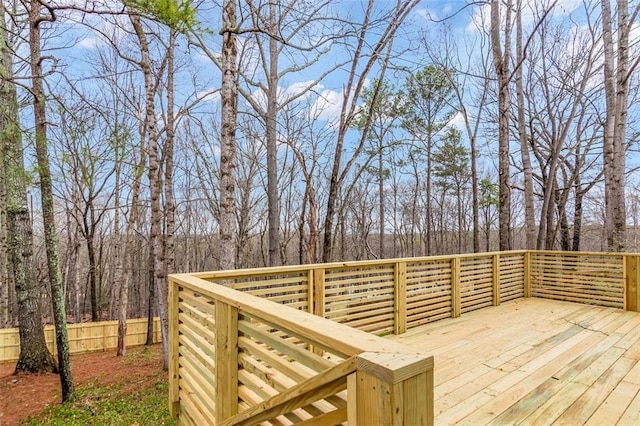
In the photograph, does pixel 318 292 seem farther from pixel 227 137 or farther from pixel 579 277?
pixel 579 277

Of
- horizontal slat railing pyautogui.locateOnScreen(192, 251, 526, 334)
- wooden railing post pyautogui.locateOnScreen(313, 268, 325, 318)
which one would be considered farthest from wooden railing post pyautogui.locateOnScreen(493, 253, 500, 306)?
wooden railing post pyautogui.locateOnScreen(313, 268, 325, 318)

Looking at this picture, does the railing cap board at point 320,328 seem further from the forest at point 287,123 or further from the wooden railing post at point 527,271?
the wooden railing post at point 527,271

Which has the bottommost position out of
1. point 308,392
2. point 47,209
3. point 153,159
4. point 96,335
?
point 96,335

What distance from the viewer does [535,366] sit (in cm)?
308

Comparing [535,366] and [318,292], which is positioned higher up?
[318,292]

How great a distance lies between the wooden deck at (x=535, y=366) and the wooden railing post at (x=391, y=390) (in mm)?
1604

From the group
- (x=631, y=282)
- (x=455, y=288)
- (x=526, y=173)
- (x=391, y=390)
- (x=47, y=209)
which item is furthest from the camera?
(x=526, y=173)

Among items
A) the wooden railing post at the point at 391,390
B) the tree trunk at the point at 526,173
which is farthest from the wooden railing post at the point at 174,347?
the tree trunk at the point at 526,173

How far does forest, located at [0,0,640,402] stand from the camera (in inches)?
219

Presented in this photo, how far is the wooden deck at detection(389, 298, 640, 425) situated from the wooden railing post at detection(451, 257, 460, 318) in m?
0.16

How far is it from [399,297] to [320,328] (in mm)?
3084

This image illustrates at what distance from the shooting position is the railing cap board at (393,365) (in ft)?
2.84

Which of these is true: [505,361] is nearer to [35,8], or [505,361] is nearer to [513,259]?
[513,259]

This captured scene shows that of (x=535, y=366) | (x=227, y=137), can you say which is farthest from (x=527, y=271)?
(x=227, y=137)
